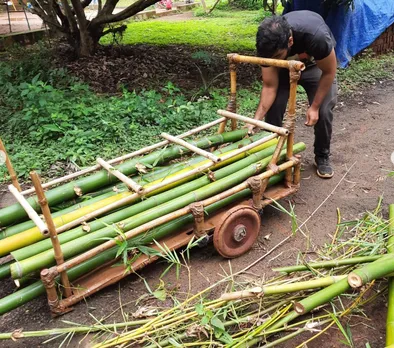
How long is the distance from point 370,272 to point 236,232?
1027 millimetres

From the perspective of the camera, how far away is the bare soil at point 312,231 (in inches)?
90.9

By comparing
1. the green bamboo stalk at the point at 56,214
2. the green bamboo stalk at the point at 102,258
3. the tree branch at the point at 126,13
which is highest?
the tree branch at the point at 126,13

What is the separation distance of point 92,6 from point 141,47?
29.0 feet

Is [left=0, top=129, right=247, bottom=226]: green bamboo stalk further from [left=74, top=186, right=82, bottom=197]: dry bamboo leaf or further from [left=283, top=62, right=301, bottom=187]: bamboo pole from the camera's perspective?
[left=283, top=62, right=301, bottom=187]: bamboo pole

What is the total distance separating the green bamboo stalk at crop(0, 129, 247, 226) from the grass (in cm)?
572

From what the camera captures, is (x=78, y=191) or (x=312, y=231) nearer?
(x=78, y=191)

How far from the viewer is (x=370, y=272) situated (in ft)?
5.82

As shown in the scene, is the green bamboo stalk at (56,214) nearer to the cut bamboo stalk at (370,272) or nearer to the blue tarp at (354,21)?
the cut bamboo stalk at (370,272)

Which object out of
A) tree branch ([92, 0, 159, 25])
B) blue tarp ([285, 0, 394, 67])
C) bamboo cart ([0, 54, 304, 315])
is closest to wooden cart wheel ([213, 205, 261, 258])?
bamboo cart ([0, 54, 304, 315])

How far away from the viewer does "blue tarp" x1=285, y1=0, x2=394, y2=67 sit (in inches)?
267

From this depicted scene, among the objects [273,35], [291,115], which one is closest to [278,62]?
[273,35]

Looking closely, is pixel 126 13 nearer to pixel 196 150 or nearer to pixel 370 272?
pixel 196 150

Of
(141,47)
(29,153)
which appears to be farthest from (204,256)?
(141,47)

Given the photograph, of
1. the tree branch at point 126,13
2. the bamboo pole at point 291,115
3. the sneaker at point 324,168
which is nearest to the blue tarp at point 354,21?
the tree branch at point 126,13
